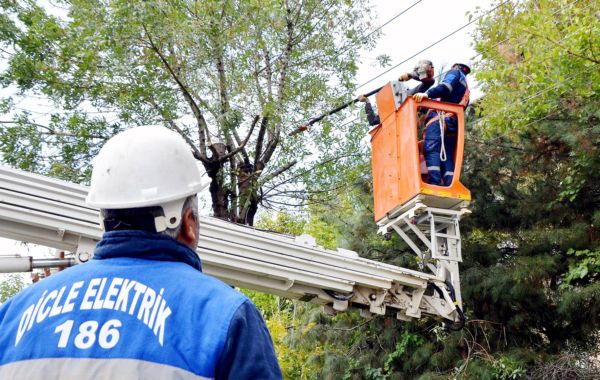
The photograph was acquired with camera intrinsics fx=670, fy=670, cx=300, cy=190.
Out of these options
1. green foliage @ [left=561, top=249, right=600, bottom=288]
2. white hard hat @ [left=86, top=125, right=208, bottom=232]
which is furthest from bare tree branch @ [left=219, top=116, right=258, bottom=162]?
white hard hat @ [left=86, top=125, right=208, bottom=232]

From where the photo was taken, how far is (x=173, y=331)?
160cm

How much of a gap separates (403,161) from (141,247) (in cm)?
646

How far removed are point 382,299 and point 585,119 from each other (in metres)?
3.53

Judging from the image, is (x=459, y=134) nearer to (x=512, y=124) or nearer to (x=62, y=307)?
(x=512, y=124)

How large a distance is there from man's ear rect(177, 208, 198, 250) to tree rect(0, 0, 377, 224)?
21.9 feet

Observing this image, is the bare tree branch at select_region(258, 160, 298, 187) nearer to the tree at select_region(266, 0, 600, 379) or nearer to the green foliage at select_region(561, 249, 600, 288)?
the tree at select_region(266, 0, 600, 379)

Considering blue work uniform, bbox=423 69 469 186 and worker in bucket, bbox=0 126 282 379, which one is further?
blue work uniform, bbox=423 69 469 186

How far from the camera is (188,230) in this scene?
1902 millimetres

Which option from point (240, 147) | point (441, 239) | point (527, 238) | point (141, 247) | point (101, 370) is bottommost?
point (101, 370)

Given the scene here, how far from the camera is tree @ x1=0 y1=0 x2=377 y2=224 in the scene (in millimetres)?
8453

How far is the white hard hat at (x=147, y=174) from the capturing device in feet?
6.15

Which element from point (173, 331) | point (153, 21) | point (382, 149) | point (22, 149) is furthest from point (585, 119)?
point (173, 331)

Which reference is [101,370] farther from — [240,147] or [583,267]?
[240,147]

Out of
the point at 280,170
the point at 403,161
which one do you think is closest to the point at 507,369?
the point at 403,161
